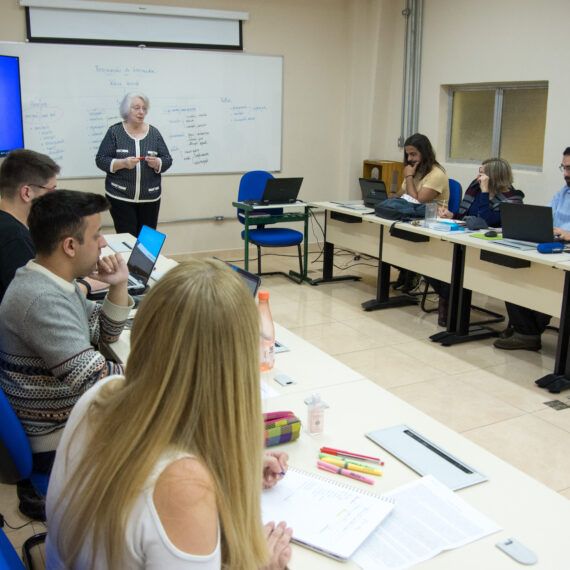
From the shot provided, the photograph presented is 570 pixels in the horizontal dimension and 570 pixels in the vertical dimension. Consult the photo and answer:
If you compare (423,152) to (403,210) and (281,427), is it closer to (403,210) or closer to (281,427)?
(403,210)

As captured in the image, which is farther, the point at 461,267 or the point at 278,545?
the point at 461,267

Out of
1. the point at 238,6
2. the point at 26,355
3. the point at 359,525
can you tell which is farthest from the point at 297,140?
the point at 359,525

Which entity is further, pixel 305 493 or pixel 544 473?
pixel 544 473

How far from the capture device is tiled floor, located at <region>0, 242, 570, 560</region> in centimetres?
287

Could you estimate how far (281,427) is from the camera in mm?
1557

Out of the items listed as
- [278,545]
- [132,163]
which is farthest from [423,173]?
[278,545]

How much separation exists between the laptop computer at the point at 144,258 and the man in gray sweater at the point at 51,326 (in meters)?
0.85

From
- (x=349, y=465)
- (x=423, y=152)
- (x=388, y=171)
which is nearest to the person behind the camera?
(x=349, y=465)

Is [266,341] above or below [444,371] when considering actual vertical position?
above

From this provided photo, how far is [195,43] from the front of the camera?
6176mm

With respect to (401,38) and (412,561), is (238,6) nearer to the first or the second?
(401,38)

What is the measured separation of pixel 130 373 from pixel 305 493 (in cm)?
58

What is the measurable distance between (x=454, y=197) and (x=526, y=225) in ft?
4.81

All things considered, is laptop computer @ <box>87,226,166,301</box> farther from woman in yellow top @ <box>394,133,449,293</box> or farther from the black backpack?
woman in yellow top @ <box>394,133,449,293</box>
